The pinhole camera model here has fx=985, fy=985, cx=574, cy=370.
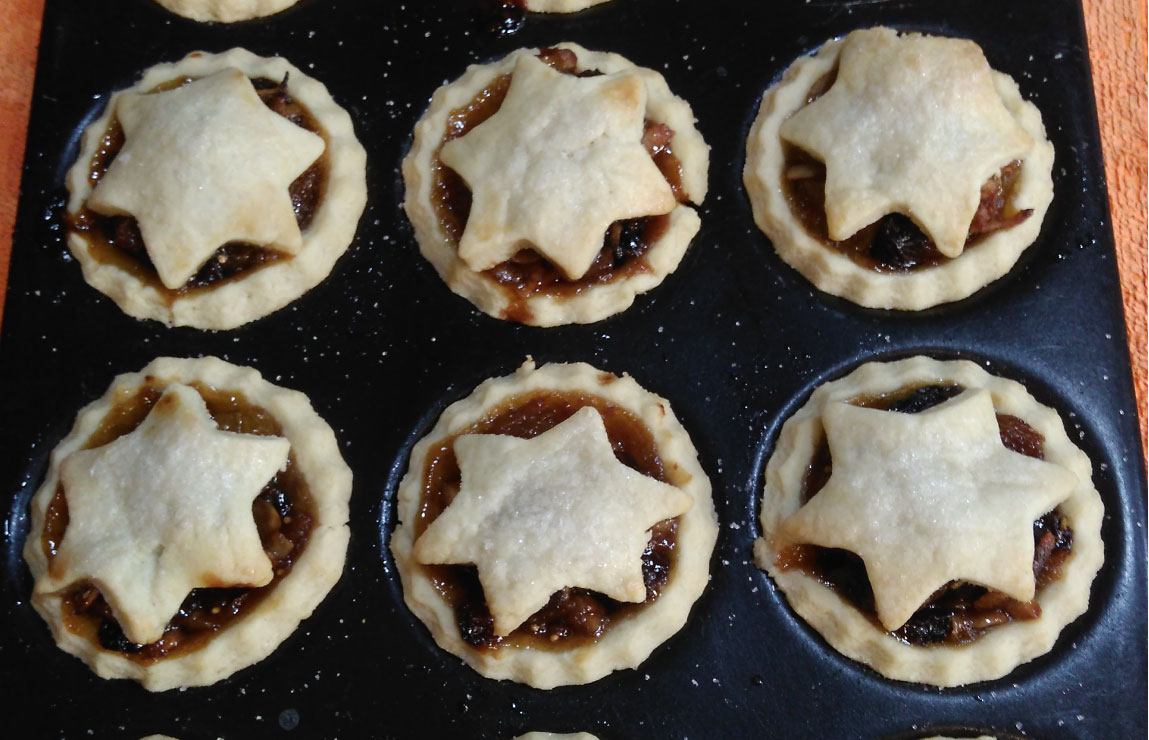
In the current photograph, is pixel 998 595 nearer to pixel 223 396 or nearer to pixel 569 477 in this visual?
pixel 569 477

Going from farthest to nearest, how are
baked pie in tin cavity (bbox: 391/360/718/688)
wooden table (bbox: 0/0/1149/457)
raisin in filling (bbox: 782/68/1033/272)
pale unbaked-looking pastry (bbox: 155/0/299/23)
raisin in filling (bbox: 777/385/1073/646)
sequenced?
1. wooden table (bbox: 0/0/1149/457)
2. pale unbaked-looking pastry (bbox: 155/0/299/23)
3. raisin in filling (bbox: 782/68/1033/272)
4. raisin in filling (bbox: 777/385/1073/646)
5. baked pie in tin cavity (bbox: 391/360/718/688)

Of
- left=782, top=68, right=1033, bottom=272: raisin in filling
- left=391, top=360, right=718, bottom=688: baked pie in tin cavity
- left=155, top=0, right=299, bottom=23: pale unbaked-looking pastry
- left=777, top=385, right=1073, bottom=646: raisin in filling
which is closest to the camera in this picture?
left=391, top=360, right=718, bottom=688: baked pie in tin cavity

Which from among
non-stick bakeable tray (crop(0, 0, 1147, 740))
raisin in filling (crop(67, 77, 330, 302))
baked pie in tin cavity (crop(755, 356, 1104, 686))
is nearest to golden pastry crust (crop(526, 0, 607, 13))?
non-stick bakeable tray (crop(0, 0, 1147, 740))

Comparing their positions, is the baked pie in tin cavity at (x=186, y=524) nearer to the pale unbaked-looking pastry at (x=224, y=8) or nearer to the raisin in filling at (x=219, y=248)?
the raisin in filling at (x=219, y=248)

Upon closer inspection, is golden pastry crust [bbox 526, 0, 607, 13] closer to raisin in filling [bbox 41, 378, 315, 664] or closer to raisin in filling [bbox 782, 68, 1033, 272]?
raisin in filling [bbox 782, 68, 1033, 272]

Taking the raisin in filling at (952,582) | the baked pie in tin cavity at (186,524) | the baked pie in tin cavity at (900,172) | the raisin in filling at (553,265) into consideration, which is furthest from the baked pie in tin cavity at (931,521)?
the baked pie in tin cavity at (186,524)

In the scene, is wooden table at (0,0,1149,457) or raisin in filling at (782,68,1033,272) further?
wooden table at (0,0,1149,457)
